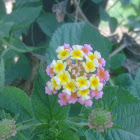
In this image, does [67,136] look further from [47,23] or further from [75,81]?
[47,23]

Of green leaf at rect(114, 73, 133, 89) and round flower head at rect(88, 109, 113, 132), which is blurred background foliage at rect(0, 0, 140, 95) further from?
round flower head at rect(88, 109, 113, 132)

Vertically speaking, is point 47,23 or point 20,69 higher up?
point 47,23

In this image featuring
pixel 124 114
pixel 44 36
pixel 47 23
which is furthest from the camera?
pixel 44 36

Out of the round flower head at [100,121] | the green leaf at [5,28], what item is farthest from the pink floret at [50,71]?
the green leaf at [5,28]

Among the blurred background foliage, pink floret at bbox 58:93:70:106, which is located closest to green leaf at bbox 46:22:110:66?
the blurred background foliage

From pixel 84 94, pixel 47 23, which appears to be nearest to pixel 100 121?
pixel 84 94

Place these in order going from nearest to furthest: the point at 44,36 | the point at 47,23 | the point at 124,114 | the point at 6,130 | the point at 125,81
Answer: the point at 6,130, the point at 124,114, the point at 125,81, the point at 47,23, the point at 44,36

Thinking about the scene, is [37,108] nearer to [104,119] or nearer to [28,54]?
[104,119]
